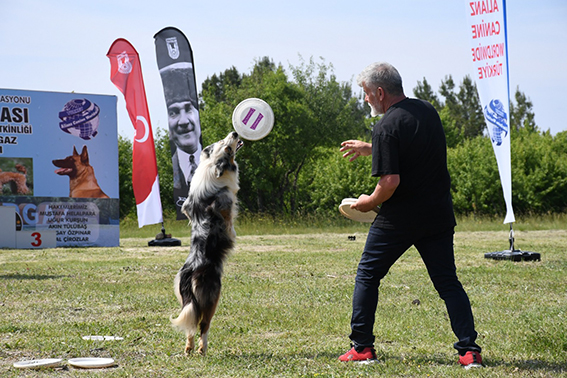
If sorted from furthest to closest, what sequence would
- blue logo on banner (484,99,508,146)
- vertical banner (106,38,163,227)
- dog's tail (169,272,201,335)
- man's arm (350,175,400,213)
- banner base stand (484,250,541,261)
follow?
vertical banner (106,38,163,227) < banner base stand (484,250,541,261) < blue logo on banner (484,99,508,146) < dog's tail (169,272,201,335) < man's arm (350,175,400,213)

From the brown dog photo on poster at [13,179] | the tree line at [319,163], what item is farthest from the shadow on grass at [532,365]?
the tree line at [319,163]

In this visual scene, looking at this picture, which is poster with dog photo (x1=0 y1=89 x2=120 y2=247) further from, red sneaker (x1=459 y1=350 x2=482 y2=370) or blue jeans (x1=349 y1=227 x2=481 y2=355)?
red sneaker (x1=459 y1=350 x2=482 y2=370)

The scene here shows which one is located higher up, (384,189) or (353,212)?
(384,189)

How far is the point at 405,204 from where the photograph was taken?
15.1ft

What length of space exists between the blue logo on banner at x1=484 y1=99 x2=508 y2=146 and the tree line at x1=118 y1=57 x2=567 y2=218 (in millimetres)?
21732

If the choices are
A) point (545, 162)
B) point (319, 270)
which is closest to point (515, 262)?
point (319, 270)

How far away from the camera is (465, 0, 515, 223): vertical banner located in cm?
1189

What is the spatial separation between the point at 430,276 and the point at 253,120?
480cm

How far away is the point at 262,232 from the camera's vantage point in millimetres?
27344

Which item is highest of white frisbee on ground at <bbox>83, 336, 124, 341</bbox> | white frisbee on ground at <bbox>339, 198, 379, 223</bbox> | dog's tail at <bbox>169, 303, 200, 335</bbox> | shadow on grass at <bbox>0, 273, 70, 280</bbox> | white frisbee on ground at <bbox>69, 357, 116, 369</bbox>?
white frisbee on ground at <bbox>339, 198, 379, 223</bbox>

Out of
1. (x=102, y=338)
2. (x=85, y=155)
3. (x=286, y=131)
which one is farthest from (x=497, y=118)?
(x=286, y=131)

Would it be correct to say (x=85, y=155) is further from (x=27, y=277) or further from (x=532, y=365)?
(x=532, y=365)

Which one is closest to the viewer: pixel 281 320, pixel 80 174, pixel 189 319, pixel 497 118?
pixel 189 319

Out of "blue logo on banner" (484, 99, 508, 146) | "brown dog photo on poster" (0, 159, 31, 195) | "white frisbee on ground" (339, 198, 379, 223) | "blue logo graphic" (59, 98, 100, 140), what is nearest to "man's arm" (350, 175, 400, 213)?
"white frisbee on ground" (339, 198, 379, 223)
